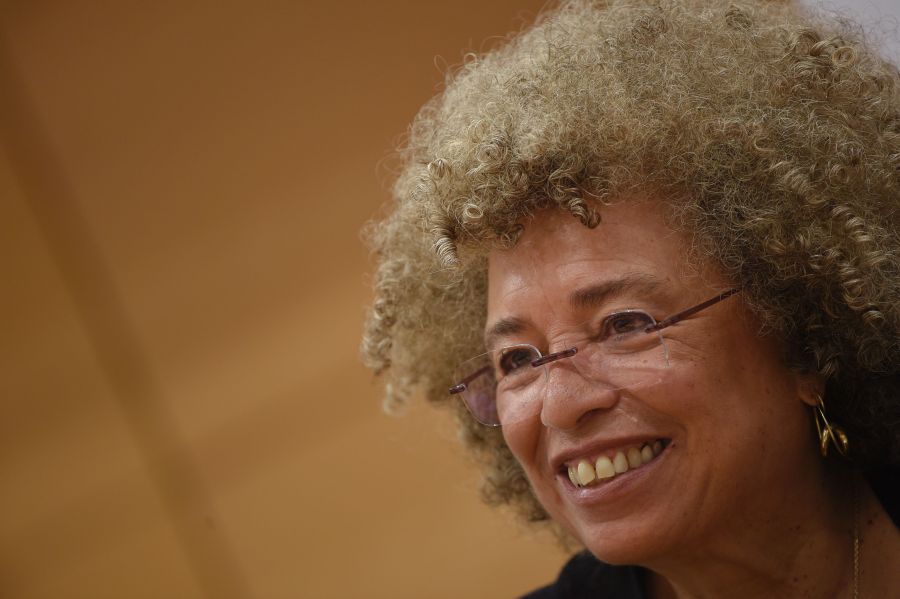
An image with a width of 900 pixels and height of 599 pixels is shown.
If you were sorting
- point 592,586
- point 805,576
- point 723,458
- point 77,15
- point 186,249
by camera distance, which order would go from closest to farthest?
point 723,458 → point 805,576 → point 592,586 → point 77,15 → point 186,249

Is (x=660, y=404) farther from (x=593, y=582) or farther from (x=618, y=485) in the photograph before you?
(x=593, y=582)

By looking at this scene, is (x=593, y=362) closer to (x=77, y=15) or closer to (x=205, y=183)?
(x=205, y=183)

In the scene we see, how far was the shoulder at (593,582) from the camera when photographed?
7.66 feet

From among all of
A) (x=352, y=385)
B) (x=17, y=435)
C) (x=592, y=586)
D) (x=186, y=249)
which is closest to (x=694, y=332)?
(x=592, y=586)

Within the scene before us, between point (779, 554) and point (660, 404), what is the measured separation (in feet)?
1.32

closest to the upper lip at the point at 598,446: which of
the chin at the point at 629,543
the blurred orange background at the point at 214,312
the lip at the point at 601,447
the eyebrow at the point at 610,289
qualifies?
the lip at the point at 601,447

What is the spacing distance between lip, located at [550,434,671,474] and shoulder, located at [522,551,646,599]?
0.52m

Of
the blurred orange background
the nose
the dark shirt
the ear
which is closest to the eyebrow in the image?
the nose

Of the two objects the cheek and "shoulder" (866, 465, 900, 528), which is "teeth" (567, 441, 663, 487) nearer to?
the cheek

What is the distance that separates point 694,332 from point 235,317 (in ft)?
7.31

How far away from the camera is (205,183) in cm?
365

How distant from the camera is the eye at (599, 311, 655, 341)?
189cm

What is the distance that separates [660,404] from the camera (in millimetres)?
1850

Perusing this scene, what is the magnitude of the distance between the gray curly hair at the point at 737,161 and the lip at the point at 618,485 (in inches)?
12.7
